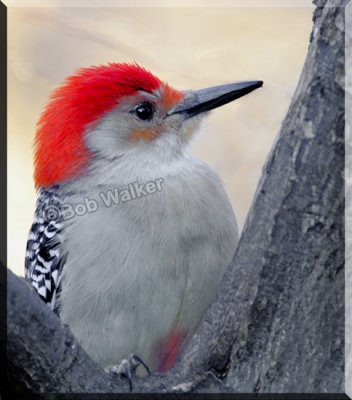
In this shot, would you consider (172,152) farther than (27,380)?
Yes

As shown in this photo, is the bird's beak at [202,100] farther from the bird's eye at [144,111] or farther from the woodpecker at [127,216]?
the bird's eye at [144,111]

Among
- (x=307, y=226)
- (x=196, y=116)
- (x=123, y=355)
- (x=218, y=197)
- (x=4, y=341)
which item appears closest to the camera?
(x=4, y=341)

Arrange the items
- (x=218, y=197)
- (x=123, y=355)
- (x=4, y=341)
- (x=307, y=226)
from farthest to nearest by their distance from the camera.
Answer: (x=218, y=197) < (x=123, y=355) < (x=307, y=226) < (x=4, y=341)

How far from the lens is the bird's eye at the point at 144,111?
386 cm

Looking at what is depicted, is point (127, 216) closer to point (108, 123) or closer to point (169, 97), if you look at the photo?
point (108, 123)

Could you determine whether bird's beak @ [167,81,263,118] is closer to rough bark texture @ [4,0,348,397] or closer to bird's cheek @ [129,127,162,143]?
bird's cheek @ [129,127,162,143]

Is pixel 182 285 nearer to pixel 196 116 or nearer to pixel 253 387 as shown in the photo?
pixel 253 387

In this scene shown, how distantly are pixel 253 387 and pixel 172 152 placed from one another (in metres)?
1.64

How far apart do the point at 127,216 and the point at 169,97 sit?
3.02ft

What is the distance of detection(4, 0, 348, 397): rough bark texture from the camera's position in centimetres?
249

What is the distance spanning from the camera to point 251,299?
2.58 meters

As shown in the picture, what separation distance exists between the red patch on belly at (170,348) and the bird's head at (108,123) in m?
1.00

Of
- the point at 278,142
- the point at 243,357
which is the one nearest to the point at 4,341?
the point at 243,357

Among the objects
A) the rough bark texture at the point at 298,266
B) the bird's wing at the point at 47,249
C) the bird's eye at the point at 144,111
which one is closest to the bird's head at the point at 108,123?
the bird's eye at the point at 144,111
